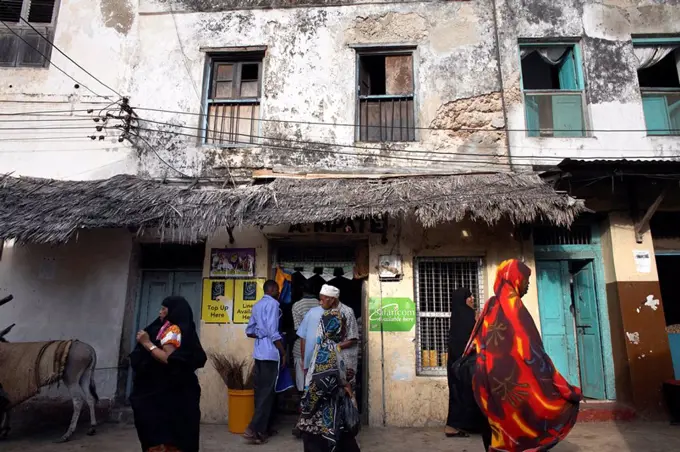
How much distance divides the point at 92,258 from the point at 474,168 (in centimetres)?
606

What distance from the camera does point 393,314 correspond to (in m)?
6.66

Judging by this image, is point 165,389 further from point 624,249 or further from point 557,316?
point 624,249

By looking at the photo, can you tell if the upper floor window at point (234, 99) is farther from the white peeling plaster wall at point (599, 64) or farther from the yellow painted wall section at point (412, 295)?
the white peeling plaster wall at point (599, 64)

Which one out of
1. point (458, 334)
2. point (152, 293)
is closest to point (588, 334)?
point (458, 334)

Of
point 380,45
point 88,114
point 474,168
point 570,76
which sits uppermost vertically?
point 380,45

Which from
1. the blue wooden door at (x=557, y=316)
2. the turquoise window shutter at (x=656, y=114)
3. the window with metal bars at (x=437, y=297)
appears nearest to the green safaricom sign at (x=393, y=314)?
the window with metal bars at (x=437, y=297)

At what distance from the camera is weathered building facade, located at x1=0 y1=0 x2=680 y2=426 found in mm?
6422

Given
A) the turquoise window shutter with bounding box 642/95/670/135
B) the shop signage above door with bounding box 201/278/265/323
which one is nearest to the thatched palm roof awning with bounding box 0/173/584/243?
the shop signage above door with bounding box 201/278/265/323

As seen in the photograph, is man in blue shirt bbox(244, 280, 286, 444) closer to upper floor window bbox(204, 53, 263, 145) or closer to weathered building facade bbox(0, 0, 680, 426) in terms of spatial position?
weathered building facade bbox(0, 0, 680, 426)

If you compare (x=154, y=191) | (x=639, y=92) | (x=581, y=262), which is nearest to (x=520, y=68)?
(x=639, y=92)

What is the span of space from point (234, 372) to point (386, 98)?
4.87 meters

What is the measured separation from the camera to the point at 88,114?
795cm

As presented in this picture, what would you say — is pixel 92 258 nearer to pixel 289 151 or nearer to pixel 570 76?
pixel 289 151

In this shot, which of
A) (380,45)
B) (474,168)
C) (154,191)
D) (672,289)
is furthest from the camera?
(672,289)
